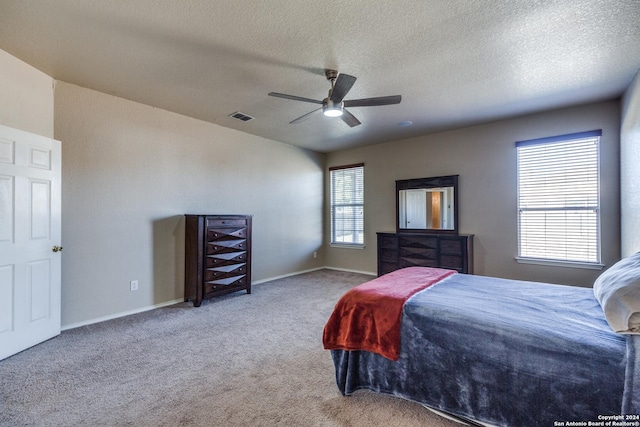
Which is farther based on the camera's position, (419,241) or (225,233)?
(419,241)

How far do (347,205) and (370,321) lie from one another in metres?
4.43

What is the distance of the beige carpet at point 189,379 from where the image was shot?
173cm

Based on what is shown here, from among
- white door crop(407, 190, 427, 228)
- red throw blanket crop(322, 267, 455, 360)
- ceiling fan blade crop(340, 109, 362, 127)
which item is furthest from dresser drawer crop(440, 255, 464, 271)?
ceiling fan blade crop(340, 109, 362, 127)

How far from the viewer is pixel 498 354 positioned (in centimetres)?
147

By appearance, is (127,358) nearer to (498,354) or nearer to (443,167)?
(498,354)

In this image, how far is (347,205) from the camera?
6223 millimetres

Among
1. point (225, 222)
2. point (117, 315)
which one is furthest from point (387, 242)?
point (117, 315)

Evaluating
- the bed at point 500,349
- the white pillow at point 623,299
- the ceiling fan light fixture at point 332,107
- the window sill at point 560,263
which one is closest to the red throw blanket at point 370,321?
the bed at point 500,349

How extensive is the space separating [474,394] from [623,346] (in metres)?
0.70

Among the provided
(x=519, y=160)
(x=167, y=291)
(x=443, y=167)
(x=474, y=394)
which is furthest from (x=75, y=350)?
(x=519, y=160)

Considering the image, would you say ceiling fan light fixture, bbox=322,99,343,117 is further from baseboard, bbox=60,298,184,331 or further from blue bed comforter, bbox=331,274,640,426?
baseboard, bbox=60,298,184,331

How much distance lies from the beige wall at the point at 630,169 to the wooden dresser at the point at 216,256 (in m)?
4.59

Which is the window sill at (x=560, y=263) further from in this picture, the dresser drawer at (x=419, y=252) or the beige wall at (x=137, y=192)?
the beige wall at (x=137, y=192)

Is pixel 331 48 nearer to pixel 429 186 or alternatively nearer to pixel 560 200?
pixel 429 186
